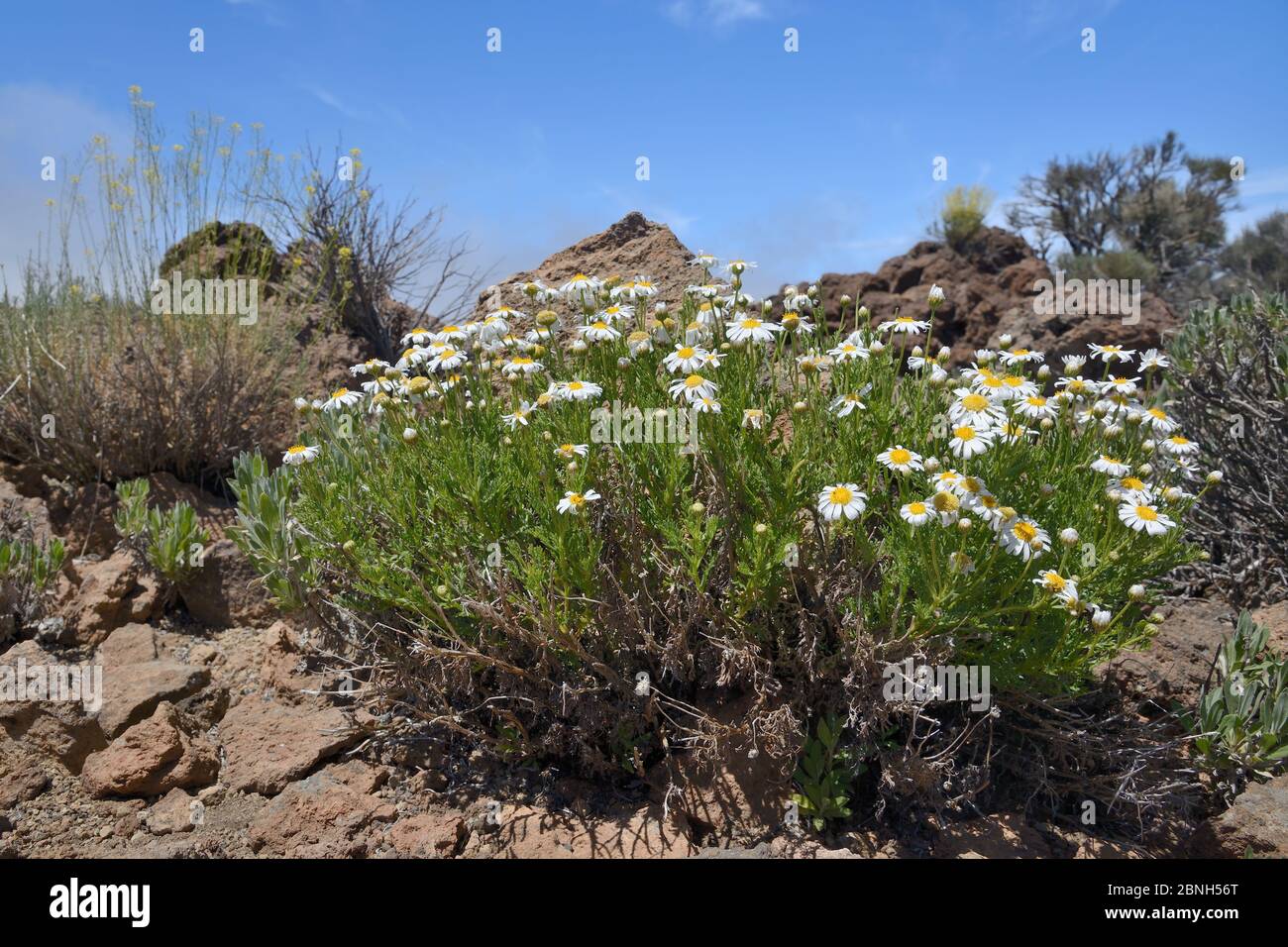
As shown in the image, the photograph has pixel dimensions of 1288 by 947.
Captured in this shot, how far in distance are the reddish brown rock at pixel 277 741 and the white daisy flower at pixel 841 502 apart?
2.27 metres

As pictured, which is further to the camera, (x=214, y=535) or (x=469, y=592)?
(x=214, y=535)

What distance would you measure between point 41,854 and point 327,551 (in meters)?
1.56

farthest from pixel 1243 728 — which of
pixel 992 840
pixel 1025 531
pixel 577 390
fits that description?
pixel 577 390

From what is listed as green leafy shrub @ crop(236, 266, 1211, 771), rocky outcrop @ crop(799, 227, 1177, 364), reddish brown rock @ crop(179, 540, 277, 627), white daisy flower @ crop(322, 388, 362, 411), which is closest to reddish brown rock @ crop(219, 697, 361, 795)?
green leafy shrub @ crop(236, 266, 1211, 771)

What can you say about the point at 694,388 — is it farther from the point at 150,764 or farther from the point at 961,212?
the point at 961,212

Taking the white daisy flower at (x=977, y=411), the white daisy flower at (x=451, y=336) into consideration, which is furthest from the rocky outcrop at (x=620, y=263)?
the white daisy flower at (x=977, y=411)

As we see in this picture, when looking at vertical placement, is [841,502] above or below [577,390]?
below

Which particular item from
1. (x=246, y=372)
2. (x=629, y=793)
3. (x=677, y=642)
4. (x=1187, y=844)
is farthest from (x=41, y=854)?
(x=1187, y=844)

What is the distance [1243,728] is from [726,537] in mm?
2200

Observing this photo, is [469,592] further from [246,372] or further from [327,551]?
[246,372]

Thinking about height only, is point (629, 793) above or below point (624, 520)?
below

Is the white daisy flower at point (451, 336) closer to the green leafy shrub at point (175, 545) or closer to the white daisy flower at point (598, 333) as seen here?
the white daisy flower at point (598, 333)

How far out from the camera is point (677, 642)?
137 inches

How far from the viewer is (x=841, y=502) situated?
10.1 feet
